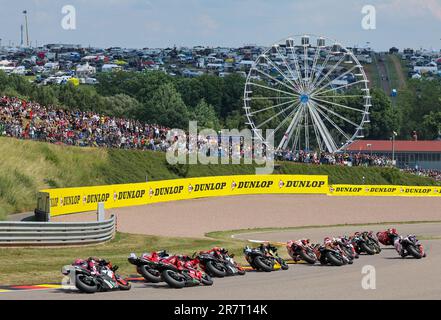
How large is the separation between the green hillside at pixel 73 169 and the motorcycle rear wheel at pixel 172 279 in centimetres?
1618

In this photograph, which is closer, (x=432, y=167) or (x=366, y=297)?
(x=366, y=297)

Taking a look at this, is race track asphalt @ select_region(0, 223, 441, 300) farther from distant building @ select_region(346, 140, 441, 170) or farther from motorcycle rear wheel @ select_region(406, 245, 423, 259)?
distant building @ select_region(346, 140, 441, 170)

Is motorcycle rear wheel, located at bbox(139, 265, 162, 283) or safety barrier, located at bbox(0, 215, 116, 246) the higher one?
motorcycle rear wheel, located at bbox(139, 265, 162, 283)

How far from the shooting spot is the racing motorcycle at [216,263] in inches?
902

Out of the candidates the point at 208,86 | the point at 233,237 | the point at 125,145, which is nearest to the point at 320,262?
the point at 233,237

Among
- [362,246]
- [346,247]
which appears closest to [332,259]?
[346,247]

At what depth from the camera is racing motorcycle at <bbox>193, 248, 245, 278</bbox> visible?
22.9 metres

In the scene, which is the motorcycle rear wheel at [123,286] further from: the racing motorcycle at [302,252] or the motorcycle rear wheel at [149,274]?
the racing motorcycle at [302,252]

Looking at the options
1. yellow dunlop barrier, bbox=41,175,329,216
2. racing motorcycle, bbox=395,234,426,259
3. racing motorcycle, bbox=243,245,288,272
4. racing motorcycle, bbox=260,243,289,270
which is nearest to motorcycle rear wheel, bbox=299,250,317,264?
racing motorcycle, bbox=260,243,289,270

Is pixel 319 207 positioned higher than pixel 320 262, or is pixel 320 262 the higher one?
pixel 320 262

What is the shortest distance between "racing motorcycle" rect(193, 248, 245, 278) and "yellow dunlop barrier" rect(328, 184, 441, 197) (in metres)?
45.1

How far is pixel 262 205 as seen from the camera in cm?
5738
